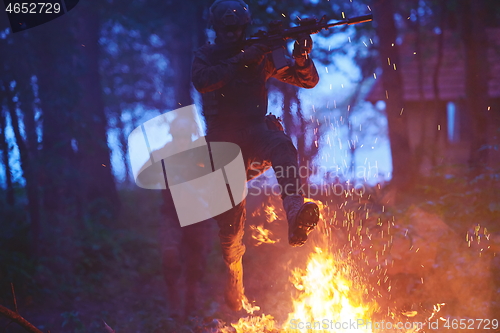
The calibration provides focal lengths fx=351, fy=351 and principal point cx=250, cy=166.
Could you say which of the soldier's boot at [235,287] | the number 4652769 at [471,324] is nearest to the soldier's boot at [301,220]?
the soldier's boot at [235,287]

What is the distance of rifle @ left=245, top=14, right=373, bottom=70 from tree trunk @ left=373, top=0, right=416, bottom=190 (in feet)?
7.65

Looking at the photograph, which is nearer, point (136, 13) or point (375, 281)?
point (375, 281)

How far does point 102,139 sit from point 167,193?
100 centimetres

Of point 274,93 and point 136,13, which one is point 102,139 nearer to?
point 136,13

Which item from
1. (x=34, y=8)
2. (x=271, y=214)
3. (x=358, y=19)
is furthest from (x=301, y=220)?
(x=34, y=8)

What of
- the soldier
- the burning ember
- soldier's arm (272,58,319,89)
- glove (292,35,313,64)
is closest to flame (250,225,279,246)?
the burning ember

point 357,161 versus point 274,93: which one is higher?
point 274,93

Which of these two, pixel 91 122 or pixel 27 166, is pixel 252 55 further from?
pixel 27 166

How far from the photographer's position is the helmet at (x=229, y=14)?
2279 mm

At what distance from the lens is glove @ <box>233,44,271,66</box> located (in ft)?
6.99

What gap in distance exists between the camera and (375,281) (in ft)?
11.4

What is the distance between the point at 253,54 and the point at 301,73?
0.43 m

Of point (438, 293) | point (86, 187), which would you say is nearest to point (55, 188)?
point (86, 187)

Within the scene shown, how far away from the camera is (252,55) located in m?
2.14
